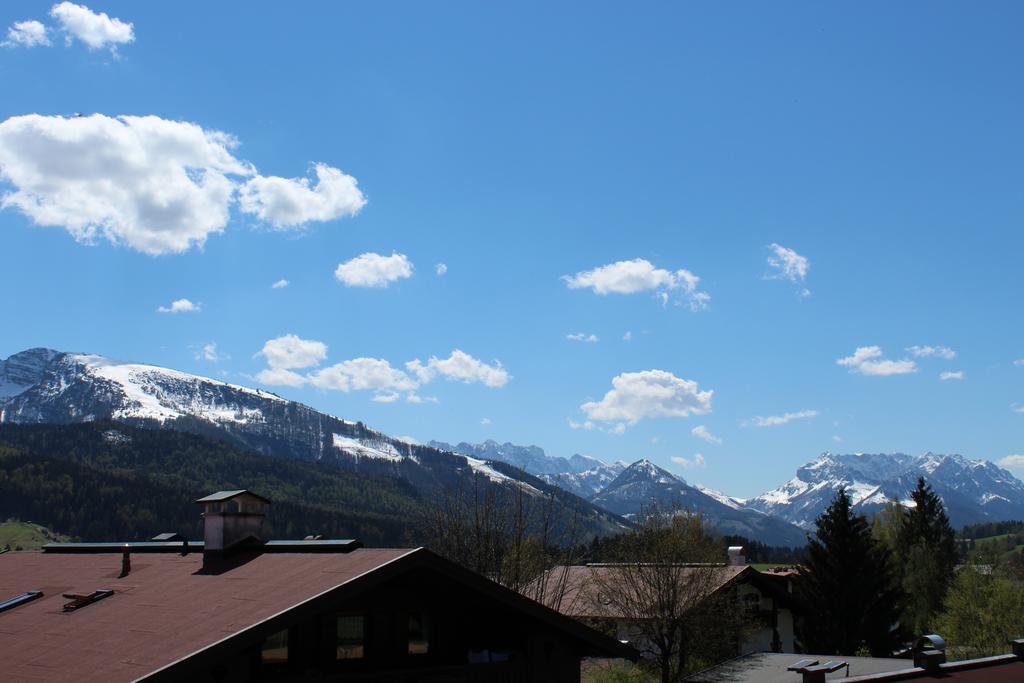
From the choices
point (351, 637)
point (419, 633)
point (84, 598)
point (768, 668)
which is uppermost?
point (84, 598)

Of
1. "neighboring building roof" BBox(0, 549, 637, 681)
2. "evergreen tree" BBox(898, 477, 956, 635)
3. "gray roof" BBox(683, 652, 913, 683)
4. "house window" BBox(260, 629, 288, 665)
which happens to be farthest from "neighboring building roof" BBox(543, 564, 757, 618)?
"house window" BBox(260, 629, 288, 665)

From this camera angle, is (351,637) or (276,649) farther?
(351,637)

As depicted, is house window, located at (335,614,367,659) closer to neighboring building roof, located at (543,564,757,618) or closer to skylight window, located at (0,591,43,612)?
skylight window, located at (0,591,43,612)

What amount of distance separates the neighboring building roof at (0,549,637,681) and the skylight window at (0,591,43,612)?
0.23 metres

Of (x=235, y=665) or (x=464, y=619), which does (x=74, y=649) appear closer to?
(x=235, y=665)

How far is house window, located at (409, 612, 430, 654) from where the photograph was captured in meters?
19.3

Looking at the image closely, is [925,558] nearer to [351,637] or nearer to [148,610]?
[351,637]

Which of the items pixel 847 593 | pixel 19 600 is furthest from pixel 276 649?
pixel 847 593

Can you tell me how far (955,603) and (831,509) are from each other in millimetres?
10119

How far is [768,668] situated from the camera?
4338 cm

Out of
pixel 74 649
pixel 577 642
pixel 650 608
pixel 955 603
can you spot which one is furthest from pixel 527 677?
pixel 955 603

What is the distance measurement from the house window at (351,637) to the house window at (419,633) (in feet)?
3.99

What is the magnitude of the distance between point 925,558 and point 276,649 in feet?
239

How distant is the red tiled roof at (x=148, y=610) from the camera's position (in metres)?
14.5
